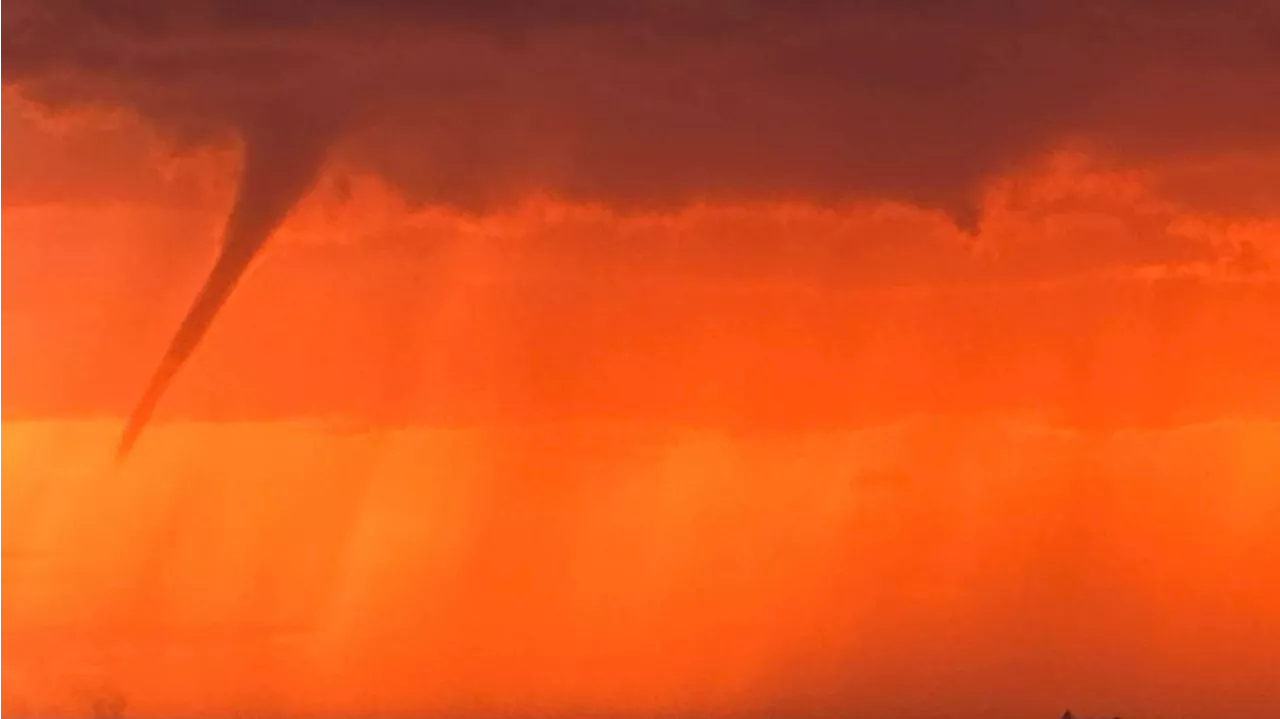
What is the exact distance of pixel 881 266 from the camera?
1860mm

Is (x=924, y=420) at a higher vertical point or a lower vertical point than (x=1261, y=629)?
higher

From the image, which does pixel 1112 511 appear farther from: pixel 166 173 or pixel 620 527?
pixel 166 173

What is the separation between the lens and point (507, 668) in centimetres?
179

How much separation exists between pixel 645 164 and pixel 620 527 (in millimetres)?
530

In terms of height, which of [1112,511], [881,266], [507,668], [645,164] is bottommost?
[507,668]

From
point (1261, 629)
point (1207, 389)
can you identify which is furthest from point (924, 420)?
point (1261, 629)

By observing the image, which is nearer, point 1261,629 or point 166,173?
point 1261,629

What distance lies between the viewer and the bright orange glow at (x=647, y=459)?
1.78 meters

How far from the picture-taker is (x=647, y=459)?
6.02 ft

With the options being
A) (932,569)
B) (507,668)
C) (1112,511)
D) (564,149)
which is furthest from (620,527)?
(1112,511)

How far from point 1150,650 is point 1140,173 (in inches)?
26.5

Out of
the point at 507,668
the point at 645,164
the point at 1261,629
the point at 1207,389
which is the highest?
the point at 645,164

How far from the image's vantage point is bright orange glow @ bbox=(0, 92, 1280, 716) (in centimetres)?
178

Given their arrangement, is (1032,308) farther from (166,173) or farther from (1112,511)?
(166,173)
